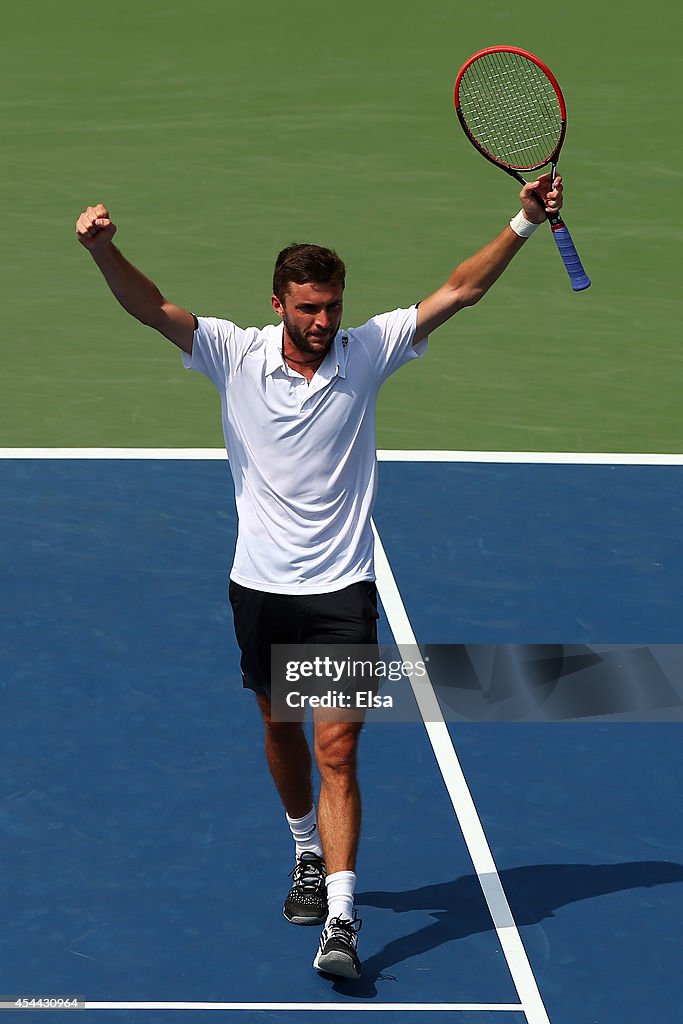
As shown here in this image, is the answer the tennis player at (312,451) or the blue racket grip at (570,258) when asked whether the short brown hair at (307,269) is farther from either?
the blue racket grip at (570,258)

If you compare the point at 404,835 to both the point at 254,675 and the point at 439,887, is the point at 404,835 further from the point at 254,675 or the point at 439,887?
the point at 254,675

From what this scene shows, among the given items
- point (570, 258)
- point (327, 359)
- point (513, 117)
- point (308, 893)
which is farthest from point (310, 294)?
point (513, 117)

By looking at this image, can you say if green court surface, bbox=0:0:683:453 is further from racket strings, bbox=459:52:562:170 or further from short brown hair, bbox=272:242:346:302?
short brown hair, bbox=272:242:346:302

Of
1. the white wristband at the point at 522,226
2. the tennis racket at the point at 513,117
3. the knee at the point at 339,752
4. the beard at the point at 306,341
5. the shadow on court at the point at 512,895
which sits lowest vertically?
the shadow on court at the point at 512,895

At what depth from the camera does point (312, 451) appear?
6.41m

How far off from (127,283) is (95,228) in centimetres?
24

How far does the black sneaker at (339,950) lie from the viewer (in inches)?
241

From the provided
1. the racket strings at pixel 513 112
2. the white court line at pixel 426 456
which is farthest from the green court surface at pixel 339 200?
the racket strings at pixel 513 112

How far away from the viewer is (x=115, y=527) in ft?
33.0

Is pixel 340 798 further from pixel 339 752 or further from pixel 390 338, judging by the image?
pixel 390 338

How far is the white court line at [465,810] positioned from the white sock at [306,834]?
66cm

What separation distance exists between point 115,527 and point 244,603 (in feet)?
12.0

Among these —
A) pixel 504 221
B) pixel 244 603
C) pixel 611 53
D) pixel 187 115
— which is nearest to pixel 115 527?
pixel 244 603

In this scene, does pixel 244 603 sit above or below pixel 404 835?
above
